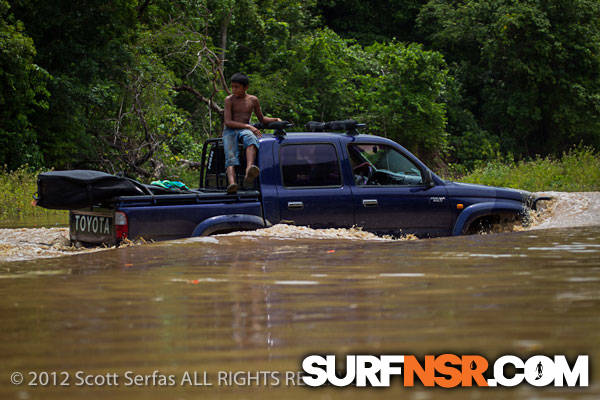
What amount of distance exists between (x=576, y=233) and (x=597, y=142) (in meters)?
31.3

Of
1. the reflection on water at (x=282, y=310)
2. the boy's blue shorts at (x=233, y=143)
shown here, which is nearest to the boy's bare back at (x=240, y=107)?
the boy's blue shorts at (x=233, y=143)

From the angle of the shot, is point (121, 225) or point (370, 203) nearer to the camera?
point (121, 225)

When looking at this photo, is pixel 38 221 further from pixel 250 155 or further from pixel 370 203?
pixel 370 203

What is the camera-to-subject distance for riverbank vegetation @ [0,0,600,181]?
21000 mm

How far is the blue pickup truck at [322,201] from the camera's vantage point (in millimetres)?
6629

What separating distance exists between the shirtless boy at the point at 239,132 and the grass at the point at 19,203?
650 cm

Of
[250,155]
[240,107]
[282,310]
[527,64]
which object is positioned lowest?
[282,310]

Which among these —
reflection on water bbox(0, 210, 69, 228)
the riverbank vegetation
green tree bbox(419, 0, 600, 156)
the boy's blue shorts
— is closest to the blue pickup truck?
the boy's blue shorts

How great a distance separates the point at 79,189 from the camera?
6699mm

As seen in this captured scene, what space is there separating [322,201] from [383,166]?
37.4 inches

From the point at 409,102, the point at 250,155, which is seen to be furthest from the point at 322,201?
the point at 409,102

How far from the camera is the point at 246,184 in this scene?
24.1 ft

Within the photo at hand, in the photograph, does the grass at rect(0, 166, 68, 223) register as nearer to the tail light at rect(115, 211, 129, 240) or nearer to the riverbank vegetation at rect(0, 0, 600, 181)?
the riverbank vegetation at rect(0, 0, 600, 181)

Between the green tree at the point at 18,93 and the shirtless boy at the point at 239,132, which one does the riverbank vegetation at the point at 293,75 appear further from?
the shirtless boy at the point at 239,132
